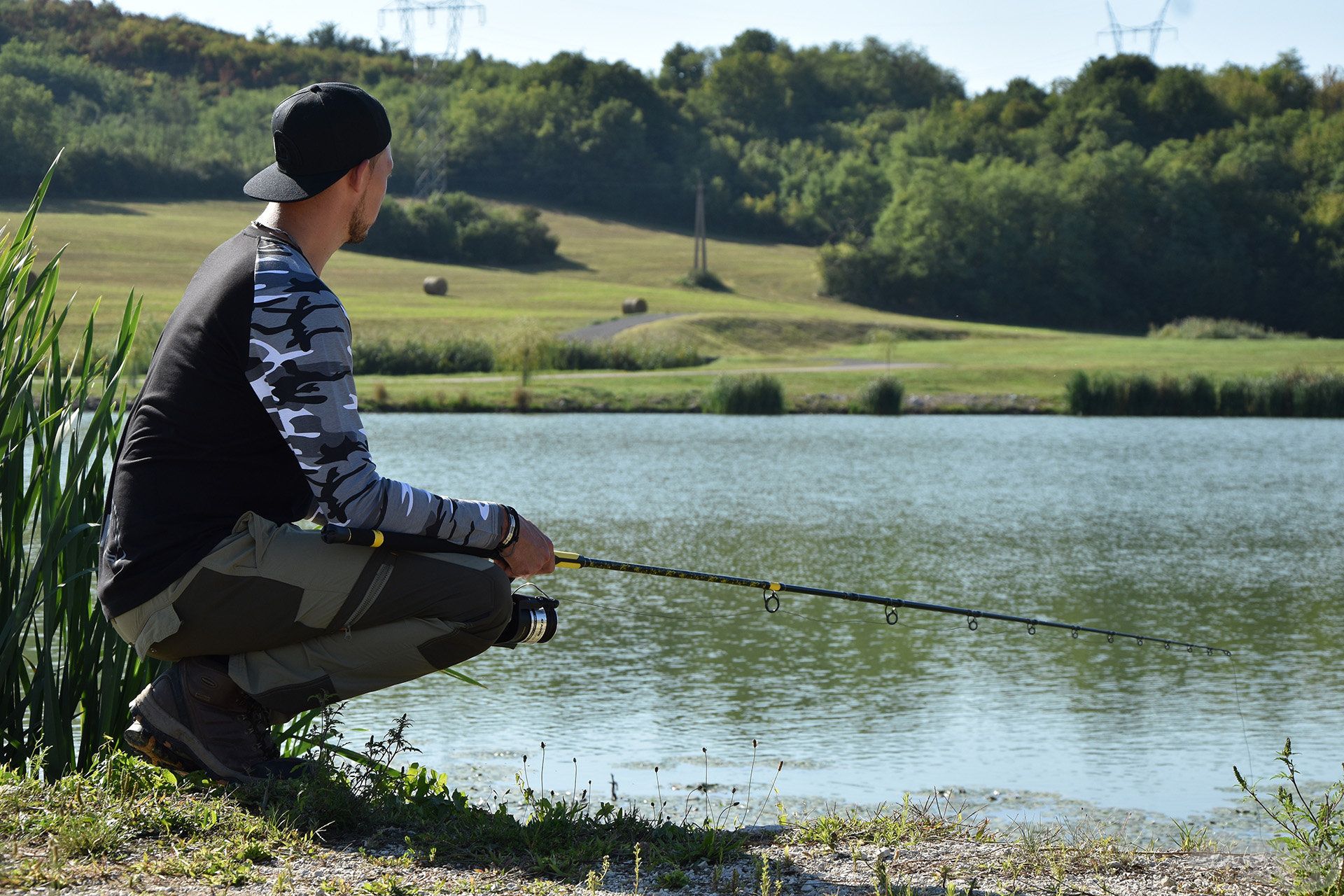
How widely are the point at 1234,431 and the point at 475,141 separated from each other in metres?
71.6

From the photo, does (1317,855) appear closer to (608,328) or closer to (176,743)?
(176,743)

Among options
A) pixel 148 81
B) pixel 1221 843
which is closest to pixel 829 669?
pixel 1221 843

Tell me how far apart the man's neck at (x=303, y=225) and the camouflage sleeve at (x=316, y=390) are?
18cm

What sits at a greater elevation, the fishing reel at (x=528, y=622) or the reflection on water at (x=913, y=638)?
the fishing reel at (x=528, y=622)

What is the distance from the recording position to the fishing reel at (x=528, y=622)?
3338 millimetres

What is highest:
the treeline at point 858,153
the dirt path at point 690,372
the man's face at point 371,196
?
the treeline at point 858,153

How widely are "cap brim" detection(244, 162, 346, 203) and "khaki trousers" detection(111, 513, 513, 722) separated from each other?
0.70m

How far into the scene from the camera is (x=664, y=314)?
5553cm

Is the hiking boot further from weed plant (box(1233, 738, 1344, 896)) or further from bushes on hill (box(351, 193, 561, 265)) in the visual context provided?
bushes on hill (box(351, 193, 561, 265))

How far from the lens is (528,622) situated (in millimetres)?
3344

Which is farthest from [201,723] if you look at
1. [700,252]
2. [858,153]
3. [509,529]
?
[858,153]

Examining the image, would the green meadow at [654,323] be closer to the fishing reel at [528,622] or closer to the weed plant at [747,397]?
the weed plant at [747,397]

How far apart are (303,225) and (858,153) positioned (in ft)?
324

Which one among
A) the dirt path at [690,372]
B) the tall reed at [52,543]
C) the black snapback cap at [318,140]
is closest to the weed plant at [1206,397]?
the dirt path at [690,372]
